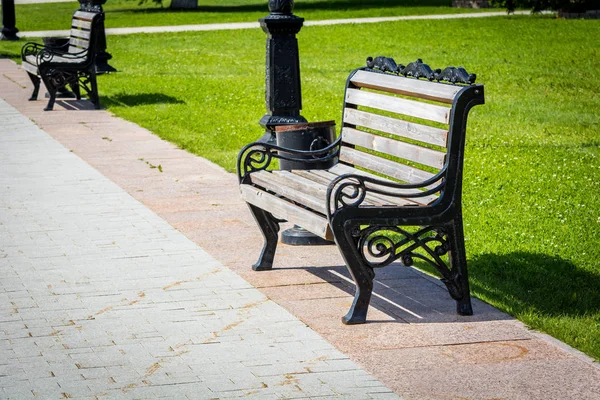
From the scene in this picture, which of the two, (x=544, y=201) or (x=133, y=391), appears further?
(x=544, y=201)

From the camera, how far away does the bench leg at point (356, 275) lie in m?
5.37

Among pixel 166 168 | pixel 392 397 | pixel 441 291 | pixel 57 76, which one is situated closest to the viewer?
pixel 392 397

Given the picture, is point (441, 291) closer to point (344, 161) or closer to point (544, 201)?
point (344, 161)

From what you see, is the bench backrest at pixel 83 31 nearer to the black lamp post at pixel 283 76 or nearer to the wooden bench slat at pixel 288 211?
the black lamp post at pixel 283 76

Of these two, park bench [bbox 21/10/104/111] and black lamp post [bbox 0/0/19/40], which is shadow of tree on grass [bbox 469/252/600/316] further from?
black lamp post [bbox 0/0/19/40]

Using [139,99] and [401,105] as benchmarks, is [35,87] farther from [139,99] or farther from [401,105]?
[401,105]

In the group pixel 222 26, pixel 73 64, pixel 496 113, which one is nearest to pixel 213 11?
pixel 222 26

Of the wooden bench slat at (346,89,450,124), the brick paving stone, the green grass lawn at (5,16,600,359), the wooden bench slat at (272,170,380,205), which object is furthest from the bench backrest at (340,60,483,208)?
the brick paving stone

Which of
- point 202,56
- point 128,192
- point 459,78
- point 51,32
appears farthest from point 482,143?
point 51,32

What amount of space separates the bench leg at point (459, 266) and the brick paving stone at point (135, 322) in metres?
0.83

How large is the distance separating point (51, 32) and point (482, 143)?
19.5 meters

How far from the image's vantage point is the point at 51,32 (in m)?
28.5

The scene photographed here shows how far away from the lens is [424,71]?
19.3ft

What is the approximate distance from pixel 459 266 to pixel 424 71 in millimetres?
1092
